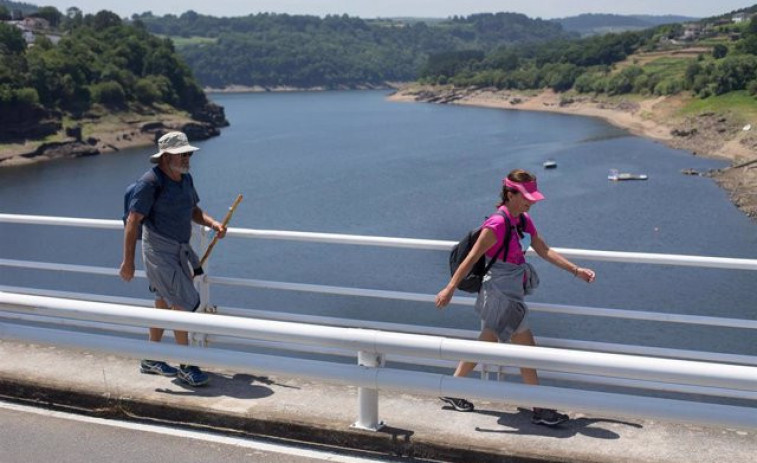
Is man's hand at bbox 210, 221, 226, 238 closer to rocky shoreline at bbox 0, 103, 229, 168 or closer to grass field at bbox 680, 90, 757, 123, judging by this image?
rocky shoreline at bbox 0, 103, 229, 168

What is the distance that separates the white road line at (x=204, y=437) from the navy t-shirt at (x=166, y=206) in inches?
55.3

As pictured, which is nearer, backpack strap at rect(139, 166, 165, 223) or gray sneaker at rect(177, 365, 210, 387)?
gray sneaker at rect(177, 365, 210, 387)

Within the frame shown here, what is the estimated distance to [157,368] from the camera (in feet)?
22.8

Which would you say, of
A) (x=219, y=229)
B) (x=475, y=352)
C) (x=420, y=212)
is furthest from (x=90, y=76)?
(x=475, y=352)

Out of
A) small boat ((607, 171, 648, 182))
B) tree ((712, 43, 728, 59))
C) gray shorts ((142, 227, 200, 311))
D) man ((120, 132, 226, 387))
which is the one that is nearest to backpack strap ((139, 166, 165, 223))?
man ((120, 132, 226, 387))

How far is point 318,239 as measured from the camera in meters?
7.47

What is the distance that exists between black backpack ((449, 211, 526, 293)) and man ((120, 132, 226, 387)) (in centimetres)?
197

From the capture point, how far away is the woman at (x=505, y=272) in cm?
617

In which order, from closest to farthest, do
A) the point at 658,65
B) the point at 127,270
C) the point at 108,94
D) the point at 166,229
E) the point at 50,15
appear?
the point at 127,270 < the point at 166,229 < the point at 108,94 < the point at 658,65 < the point at 50,15

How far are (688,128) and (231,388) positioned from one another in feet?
352

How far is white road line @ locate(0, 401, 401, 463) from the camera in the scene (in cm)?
567

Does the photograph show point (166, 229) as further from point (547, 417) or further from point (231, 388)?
point (547, 417)

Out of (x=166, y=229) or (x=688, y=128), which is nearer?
(x=166, y=229)

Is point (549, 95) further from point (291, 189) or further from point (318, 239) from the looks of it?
point (318, 239)
